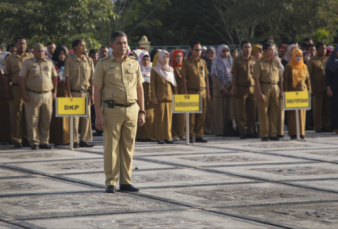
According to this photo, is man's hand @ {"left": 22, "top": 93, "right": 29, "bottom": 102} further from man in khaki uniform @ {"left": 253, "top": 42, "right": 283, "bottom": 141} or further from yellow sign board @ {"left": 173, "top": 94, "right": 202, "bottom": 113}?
man in khaki uniform @ {"left": 253, "top": 42, "right": 283, "bottom": 141}

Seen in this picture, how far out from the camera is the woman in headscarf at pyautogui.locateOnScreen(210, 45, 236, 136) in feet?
48.0

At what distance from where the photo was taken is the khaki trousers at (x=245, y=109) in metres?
14.1

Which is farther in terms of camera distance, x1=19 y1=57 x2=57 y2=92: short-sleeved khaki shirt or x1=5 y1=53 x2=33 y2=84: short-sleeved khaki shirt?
x1=5 y1=53 x2=33 y2=84: short-sleeved khaki shirt

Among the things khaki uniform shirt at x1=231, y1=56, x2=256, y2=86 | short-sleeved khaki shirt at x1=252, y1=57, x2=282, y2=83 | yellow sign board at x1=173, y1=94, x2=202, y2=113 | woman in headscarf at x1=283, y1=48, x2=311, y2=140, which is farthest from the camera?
khaki uniform shirt at x1=231, y1=56, x2=256, y2=86

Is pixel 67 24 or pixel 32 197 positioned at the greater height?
pixel 67 24

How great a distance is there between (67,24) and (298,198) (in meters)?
22.2

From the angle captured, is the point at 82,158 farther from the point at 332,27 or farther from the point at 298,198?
the point at 332,27

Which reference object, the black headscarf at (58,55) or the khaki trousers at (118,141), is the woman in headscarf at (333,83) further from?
the khaki trousers at (118,141)

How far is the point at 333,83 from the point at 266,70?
2333 mm

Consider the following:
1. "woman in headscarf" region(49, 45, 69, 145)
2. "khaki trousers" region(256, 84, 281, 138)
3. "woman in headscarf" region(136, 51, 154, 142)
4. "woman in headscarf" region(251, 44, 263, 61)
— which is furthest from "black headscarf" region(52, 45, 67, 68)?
"woman in headscarf" region(251, 44, 263, 61)

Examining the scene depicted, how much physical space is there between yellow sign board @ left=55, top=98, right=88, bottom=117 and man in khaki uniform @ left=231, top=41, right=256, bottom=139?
383 cm

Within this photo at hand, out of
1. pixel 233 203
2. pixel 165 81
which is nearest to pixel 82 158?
pixel 165 81

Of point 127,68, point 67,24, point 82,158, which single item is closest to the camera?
point 127,68

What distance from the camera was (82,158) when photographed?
34.8 feet
